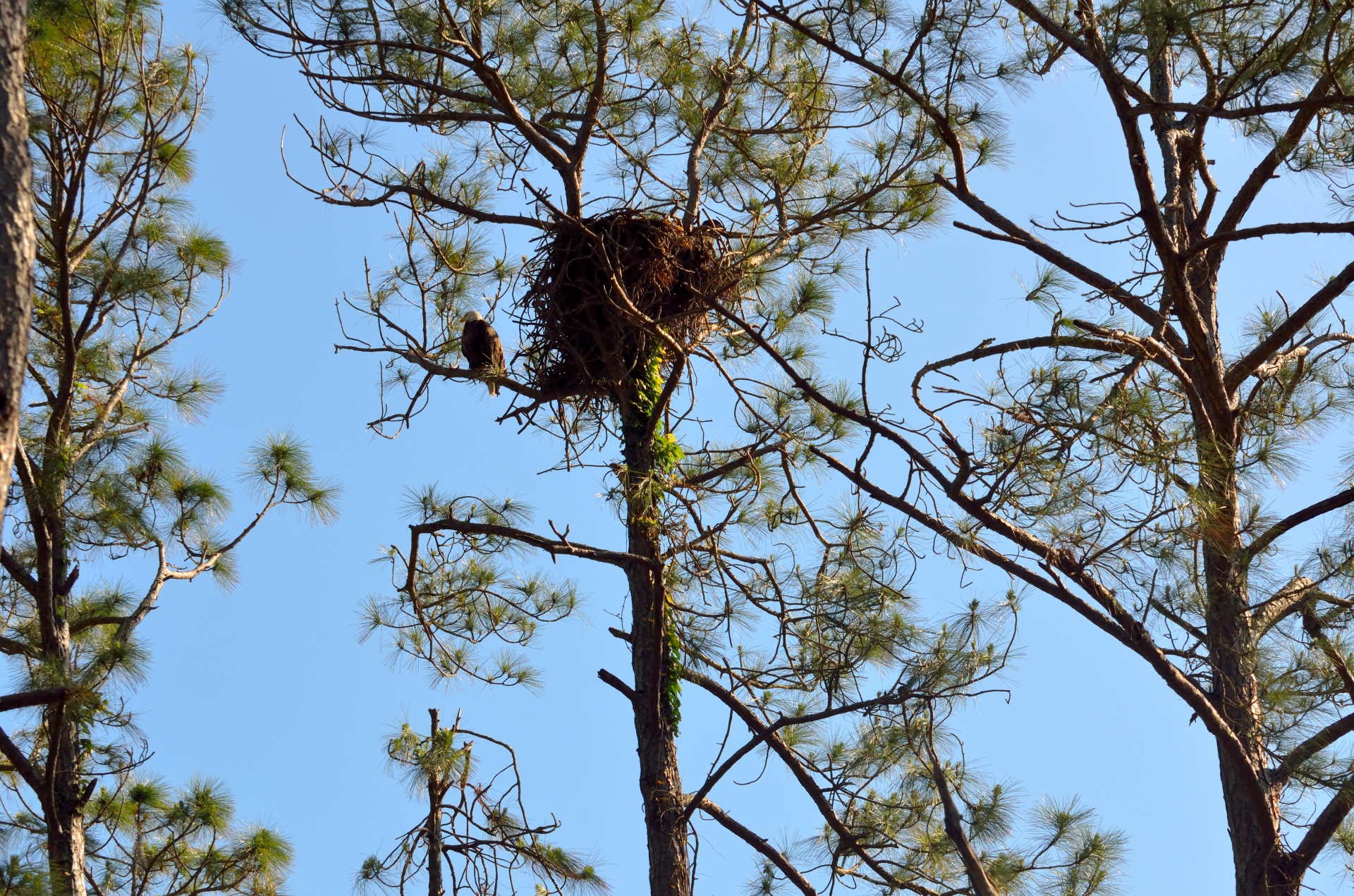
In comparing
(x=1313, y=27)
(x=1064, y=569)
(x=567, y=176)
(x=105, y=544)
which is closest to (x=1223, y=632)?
(x=1064, y=569)

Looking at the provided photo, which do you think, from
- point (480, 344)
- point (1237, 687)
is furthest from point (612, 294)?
point (1237, 687)

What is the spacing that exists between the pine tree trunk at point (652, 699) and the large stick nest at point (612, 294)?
22 centimetres

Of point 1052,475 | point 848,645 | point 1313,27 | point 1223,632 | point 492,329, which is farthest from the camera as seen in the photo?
point 492,329

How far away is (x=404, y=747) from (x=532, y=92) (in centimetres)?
255

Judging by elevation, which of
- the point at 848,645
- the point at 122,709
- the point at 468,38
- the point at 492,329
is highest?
the point at 468,38

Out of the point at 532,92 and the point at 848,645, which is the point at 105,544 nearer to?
the point at 532,92

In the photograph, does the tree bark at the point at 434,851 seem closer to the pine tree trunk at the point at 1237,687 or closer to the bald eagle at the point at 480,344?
the bald eagle at the point at 480,344

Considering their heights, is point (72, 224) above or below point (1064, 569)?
above

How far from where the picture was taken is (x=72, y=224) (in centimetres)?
496

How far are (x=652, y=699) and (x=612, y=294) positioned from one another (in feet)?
4.19

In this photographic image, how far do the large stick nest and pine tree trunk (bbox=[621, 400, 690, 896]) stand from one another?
22 cm

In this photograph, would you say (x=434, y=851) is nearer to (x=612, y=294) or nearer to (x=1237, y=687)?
(x=612, y=294)

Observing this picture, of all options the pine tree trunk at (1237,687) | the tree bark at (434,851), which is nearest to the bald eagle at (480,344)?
the tree bark at (434,851)

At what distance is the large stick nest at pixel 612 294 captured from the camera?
12.9 ft
